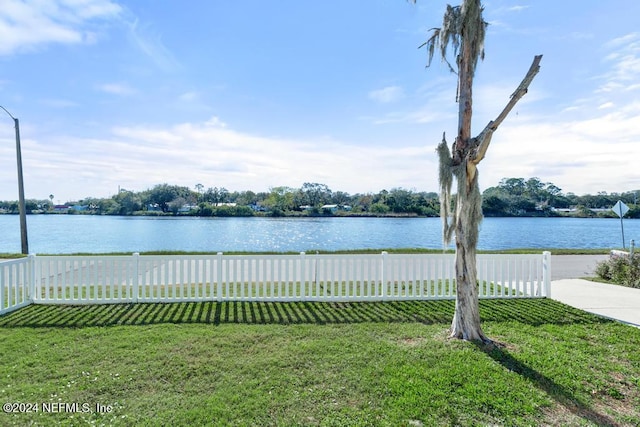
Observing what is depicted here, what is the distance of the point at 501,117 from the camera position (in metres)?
3.69

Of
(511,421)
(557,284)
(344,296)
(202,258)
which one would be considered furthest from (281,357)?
(557,284)

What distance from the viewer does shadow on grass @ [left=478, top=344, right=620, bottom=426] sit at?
2.50m

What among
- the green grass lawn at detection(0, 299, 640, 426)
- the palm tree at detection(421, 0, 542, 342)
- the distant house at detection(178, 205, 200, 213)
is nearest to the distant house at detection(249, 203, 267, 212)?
the distant house at detection(178, 205, 200, 213)

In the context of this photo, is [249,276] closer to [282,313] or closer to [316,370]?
[282,313]

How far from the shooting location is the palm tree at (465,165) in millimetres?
3934

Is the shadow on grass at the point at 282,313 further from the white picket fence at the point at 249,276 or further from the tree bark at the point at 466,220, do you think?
the tree bark at the point at 466,220

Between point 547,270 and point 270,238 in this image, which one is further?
point 270,238

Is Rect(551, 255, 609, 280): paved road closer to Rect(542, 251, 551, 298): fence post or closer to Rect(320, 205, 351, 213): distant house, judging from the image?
Rect(542, 251, 551, 298): fence post

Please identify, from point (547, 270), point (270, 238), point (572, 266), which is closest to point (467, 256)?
point (547, 270)

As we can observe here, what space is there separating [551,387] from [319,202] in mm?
66940

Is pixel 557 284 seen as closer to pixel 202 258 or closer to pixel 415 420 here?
pixel 415 420

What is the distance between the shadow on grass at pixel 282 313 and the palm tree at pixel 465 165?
0.82 meters

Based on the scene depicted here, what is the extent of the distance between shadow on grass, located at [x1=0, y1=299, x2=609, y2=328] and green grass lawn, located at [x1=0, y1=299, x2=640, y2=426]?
1.8 inches

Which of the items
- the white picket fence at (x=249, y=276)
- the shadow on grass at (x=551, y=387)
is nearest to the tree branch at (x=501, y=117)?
the shadow on grass at (x=551, y=387)
